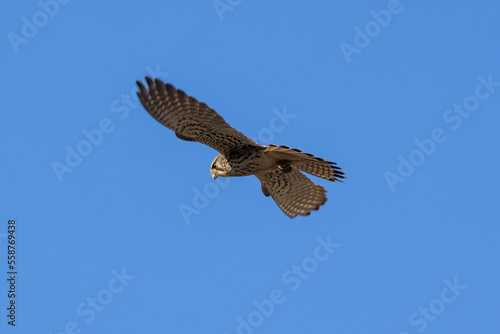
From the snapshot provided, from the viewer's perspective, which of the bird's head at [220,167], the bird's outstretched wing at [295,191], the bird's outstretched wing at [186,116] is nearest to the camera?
the bird's outstretched wing at [186,116]

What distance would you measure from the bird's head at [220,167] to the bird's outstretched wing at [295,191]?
3.56ft

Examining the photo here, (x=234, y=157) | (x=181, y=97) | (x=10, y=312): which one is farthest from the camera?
(x=10, y=312)

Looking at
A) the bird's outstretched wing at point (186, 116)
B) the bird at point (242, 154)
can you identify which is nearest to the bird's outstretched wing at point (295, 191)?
the bird at point (242, 154)

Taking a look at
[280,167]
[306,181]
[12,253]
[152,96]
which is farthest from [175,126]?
[12,253]

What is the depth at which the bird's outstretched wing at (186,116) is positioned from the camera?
41.9ft

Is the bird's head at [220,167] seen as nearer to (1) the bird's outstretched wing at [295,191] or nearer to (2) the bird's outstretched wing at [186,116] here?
(2) the bird's outstretched wing at [186,116]

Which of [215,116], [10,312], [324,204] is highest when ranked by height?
[215,116]

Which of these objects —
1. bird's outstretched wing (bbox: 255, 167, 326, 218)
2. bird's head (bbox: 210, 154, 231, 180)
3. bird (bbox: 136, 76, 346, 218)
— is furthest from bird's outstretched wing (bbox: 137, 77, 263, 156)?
bird's outstretched wing (bbox: 255, 167, 326, 218)

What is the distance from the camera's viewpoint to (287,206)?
15305 millimetres

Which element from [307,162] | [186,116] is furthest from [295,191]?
[186,116]

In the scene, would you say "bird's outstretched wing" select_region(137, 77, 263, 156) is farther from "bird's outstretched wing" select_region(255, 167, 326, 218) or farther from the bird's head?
"bird's outstretched wing" select_region(255, 167, 326, 218)

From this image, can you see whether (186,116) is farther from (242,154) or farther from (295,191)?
(295,191)

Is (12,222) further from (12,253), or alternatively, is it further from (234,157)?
(234,157)

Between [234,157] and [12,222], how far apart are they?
190 inches
